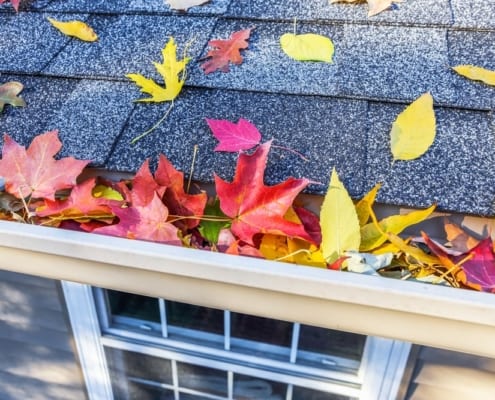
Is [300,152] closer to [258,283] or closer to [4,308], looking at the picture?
[258,283]

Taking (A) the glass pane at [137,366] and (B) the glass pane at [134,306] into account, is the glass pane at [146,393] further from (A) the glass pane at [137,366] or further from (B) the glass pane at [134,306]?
(B) the glass pane at [134,306]

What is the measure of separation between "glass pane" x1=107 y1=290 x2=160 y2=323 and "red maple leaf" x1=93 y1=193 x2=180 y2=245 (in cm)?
68

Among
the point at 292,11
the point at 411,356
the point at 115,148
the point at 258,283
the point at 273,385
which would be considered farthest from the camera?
the point at 273,385

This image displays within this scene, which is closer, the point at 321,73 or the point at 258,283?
the point at 258,283

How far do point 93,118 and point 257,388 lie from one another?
102cm

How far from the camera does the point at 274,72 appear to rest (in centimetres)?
83

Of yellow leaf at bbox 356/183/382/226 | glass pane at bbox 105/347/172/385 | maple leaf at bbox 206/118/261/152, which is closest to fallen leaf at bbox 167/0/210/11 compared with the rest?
maple leaf at bbox 206/118/261/152

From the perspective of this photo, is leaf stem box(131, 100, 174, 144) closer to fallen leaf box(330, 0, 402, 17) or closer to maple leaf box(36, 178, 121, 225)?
maple leaf box(36, 178, 121, 225)

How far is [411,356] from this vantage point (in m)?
1.06

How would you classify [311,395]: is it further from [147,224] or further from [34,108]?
[34,108]

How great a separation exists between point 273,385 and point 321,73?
0.99m

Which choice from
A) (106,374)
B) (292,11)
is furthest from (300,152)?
(106,374)

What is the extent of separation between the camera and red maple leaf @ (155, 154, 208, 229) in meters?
0.68

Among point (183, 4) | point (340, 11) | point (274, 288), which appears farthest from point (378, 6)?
point (274, 288)
